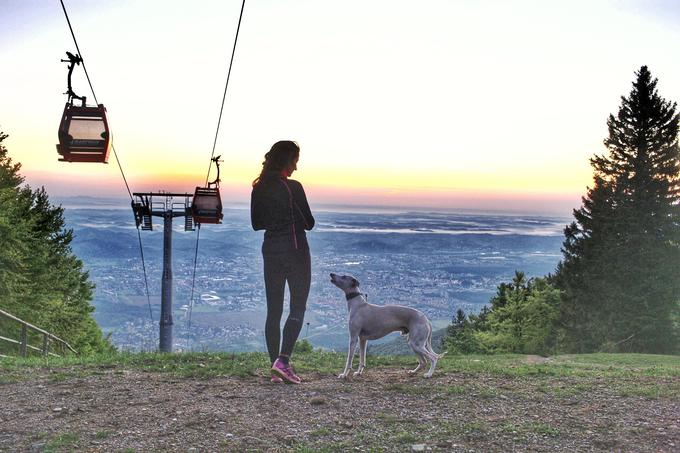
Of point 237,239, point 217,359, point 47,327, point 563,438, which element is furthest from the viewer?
point 237,239

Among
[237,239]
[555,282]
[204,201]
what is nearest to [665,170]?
[555,282]

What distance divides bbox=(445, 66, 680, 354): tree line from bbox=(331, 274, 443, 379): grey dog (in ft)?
109

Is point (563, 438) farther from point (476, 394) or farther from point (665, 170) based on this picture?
point (665, 170)

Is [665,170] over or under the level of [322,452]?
over

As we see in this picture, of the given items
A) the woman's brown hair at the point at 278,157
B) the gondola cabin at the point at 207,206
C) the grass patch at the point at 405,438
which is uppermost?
the woman's brown hair at the point at 278,157

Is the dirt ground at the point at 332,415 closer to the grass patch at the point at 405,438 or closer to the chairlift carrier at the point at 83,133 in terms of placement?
the grass patch at the point at 405,438

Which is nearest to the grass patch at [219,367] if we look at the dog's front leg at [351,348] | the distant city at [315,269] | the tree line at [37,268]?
the dog's front leg at [351,348]

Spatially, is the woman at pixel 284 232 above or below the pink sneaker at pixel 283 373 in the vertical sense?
above

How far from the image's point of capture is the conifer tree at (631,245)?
39.1 meters

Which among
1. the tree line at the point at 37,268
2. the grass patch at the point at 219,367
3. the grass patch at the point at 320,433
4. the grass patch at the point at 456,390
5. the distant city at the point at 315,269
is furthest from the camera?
the distant city at the point at 315,269

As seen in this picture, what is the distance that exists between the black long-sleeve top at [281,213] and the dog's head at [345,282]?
2.90 ft

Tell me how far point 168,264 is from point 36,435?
1883cm

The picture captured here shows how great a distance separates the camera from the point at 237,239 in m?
122

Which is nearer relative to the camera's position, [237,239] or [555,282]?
[555,282]
